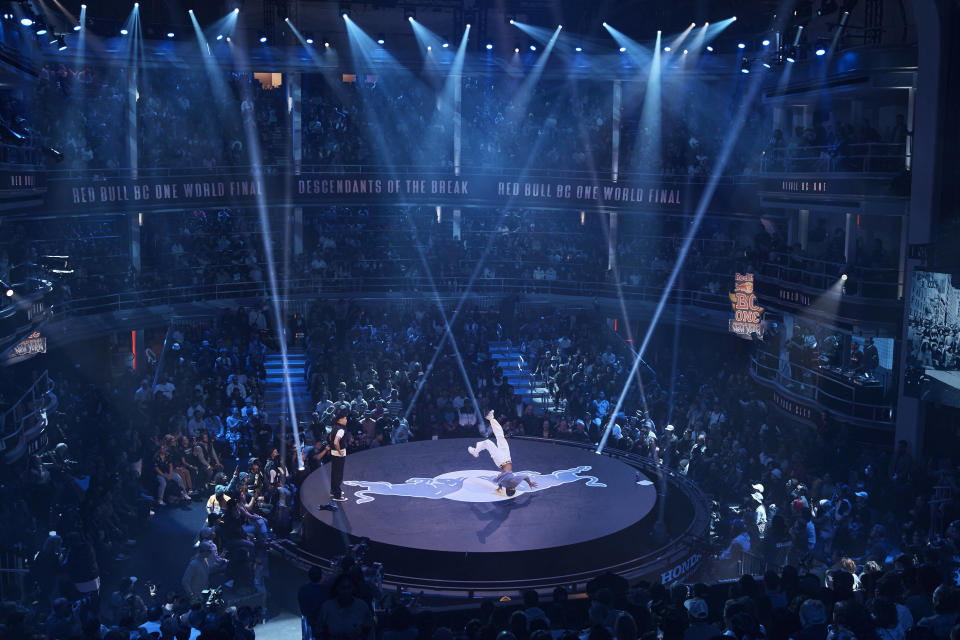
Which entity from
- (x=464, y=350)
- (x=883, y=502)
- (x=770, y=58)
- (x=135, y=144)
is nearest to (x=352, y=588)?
(x=883, y=502)

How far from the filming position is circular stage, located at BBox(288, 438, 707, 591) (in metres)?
16.0

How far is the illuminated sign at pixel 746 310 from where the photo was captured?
2534cm

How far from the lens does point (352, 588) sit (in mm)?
8469

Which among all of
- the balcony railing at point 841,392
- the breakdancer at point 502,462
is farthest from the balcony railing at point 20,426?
the balcony railing at point 841,392

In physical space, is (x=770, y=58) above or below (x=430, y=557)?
above

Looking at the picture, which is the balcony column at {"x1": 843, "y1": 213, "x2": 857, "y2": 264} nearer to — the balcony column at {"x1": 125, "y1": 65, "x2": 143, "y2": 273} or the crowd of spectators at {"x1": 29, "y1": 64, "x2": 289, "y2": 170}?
the crowd of spectators at {"x1": 29, "y1": 64, "x2": 289, "y2": 170}

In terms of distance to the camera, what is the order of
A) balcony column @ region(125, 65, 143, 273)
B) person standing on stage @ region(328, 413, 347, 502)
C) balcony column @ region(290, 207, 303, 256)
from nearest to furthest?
person standing on stage @ region(328, 413, 347, 502) < balcony column @ region(125, 65, 143, 273) < balcony column @ region(290, 207, 303, 256)

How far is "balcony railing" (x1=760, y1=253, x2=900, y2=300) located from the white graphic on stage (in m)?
7.16

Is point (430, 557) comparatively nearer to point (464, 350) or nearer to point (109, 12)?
point (464, 350)

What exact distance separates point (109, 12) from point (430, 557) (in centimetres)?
2432

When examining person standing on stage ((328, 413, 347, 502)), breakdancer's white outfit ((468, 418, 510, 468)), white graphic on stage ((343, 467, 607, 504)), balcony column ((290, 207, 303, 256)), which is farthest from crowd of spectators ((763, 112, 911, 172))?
balcony column ((290, 207, 303, 256))

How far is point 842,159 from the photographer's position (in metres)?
22.3

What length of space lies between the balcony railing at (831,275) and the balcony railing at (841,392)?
1.93 metres

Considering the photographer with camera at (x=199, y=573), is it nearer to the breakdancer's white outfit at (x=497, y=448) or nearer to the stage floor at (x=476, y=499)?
the stage floor at (x=476, y=499)
